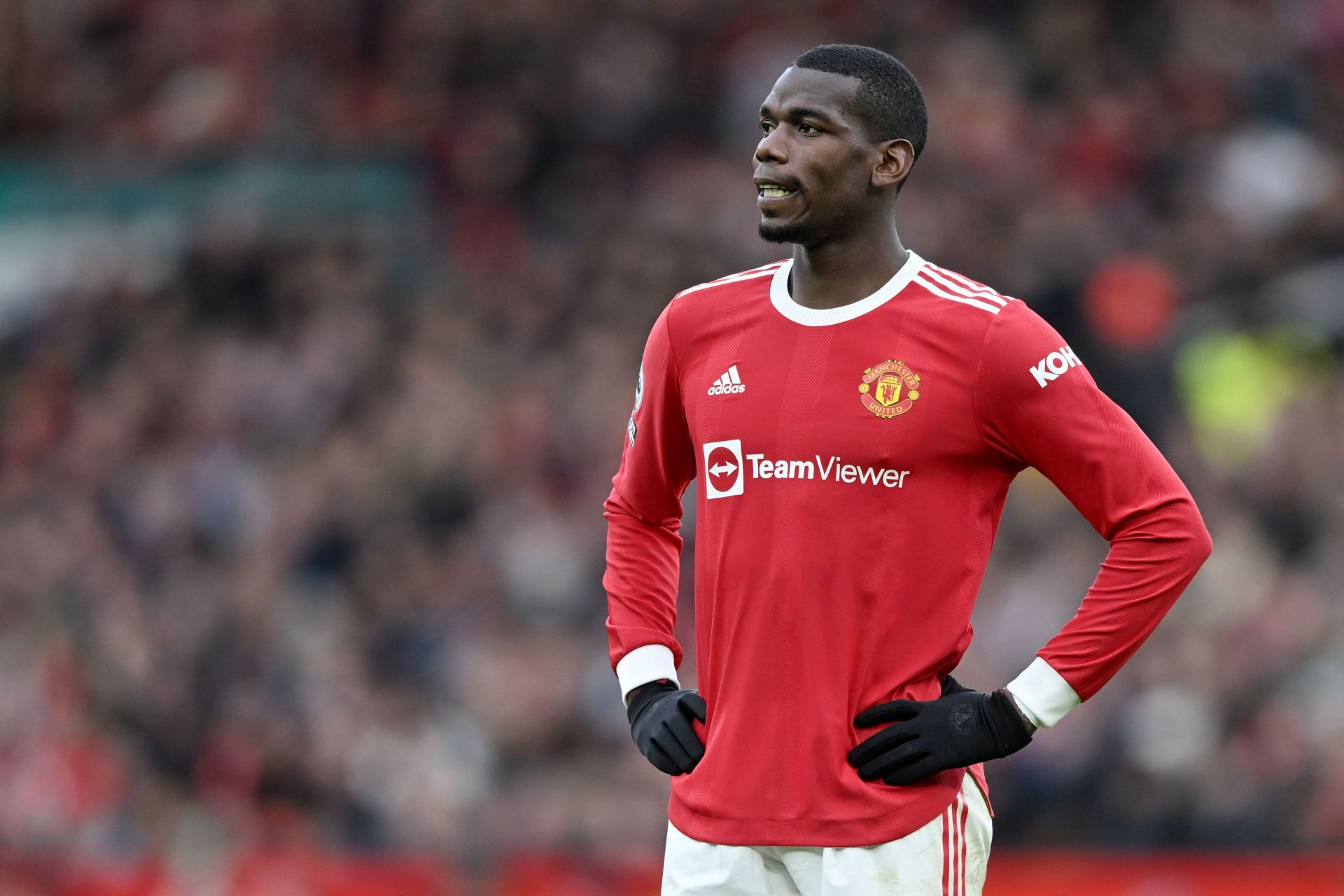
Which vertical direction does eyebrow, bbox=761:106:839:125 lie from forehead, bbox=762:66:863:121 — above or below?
below

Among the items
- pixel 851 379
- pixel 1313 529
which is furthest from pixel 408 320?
pixel 851 379

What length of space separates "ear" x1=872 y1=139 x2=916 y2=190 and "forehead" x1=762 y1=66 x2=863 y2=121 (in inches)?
4.5

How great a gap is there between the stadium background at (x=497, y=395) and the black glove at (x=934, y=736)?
4.48 meters

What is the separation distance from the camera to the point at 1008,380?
3773 millimetres

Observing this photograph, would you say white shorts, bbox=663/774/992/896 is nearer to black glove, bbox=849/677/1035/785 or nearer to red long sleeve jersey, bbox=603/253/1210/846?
red long sleeve jersey, bbox=603/253/1210/846

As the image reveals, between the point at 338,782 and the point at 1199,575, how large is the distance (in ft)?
13.3

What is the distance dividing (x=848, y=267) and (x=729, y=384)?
12.7 inches

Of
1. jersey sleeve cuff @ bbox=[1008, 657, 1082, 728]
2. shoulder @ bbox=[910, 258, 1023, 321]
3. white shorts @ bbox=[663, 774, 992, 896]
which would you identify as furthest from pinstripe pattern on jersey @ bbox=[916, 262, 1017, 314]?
white shorts @ bbox=[663, 774, 992, 896]

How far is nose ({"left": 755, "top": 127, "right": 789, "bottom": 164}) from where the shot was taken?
3.91 metres

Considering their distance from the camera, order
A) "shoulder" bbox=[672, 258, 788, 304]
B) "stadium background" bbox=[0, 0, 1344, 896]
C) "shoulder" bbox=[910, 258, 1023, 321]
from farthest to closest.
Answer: "stadium background" bbox=[0, 0, 1344, 896]
"shoulder" bbox=[672, 258, 788, 304]
"shoulder" bbox=[910, 258, 1023, 321]

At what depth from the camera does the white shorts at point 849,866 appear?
3.75 meters

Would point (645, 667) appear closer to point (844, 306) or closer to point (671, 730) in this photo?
point (671, 730)

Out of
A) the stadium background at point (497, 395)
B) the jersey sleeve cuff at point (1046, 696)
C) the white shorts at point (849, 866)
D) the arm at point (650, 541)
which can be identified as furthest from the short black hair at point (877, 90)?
the stadium background at point (497, 395)

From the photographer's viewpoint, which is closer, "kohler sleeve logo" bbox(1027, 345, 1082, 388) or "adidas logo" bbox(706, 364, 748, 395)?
"kohler sleeve logo" bbox(1027, 345, 1082, 388)
